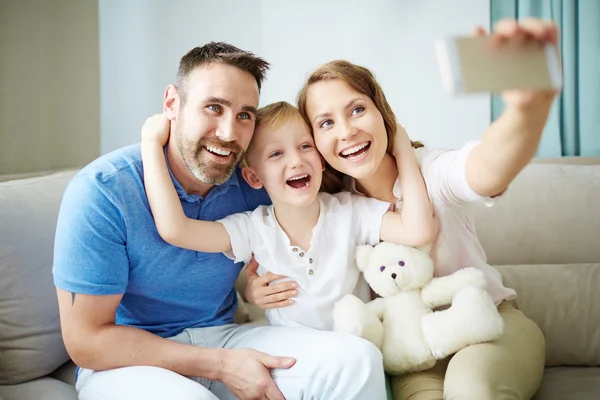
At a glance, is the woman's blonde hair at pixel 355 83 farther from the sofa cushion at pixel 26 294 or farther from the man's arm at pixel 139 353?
the sofa cushion at pixel 26 294

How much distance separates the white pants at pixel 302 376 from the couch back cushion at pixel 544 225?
0.86 m

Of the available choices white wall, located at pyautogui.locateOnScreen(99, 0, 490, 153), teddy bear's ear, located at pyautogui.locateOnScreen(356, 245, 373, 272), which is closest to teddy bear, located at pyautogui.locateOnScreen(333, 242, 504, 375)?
teddy bear's ear, located at pyautogui.locateOnScreen(356, 245, 373, 272)

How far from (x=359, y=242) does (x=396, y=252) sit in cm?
11

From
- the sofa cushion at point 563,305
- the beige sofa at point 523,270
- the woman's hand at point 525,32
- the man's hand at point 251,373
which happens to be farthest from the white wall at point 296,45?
the woman's hand at point 525,32

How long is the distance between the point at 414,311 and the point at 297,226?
1.13ft

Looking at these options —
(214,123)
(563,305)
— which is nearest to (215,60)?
(214,123)

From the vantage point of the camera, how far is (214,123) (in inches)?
55.7

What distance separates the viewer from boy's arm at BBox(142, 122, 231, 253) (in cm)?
133

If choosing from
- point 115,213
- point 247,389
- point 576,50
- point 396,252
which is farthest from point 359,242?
point 576,50

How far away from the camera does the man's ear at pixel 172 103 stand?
1.46 m

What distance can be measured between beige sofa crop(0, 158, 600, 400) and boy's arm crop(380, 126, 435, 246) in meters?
0.55

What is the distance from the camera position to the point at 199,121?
1.40 meters

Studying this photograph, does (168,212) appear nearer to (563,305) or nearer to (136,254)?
(136,254)

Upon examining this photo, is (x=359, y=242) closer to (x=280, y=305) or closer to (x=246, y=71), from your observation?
(x=280, y=305)
